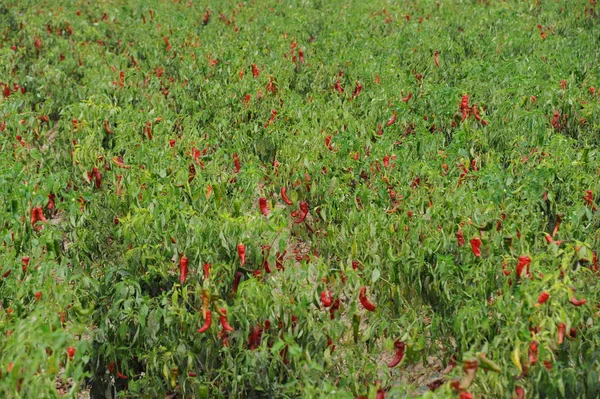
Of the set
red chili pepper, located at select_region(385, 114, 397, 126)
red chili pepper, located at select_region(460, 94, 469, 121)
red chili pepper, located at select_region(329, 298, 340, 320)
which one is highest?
red chili pepper, located at select_region(460, 94, 469, 121)

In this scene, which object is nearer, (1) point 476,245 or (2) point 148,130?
(1) point 476,245

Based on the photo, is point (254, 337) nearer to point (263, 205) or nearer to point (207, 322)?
point (207, 322)

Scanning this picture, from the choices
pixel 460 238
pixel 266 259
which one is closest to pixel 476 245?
pixel 460 238

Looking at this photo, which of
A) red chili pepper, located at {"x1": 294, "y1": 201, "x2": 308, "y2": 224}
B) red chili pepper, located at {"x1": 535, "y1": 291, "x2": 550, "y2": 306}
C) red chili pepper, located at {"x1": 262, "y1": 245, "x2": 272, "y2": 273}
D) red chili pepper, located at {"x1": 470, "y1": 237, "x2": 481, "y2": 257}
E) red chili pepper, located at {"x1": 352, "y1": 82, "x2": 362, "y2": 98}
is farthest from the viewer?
red chili pepper, located at {"x1": 352, "y1": 82, "x2": 362, "y2": 98}

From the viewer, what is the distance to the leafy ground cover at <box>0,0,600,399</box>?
3525mm

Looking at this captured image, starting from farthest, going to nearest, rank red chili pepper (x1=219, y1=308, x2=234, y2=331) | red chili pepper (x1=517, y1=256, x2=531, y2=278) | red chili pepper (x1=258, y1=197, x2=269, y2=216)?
red chili pepper (x1=258, y1=197, x2=269, y2=216)
red chili pepper (x1=517, y1=256, x2=531, y2=278)
red chili pepper (x1=219, y1=308, x2=234, y2=331)

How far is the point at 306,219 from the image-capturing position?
5555mm

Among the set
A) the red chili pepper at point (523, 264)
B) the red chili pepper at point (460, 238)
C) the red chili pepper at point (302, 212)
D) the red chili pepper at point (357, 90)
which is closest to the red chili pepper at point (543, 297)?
the red chili pepper at point (523, 264)

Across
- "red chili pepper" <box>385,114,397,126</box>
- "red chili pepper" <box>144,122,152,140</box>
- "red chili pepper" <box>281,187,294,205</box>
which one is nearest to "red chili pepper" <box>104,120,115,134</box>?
"red chili pepper" <box>144,122,152,140</box>

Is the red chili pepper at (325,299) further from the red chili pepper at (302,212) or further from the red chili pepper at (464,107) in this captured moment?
the red chili pepper at (464,107)

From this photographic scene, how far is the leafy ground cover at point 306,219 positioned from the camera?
11.6ft

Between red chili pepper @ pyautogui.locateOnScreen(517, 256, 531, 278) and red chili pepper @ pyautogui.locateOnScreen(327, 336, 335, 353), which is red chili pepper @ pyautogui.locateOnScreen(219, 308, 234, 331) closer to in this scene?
red chili pepper @ pyautogui.locateOnScreen(327, 336, 335, 353)

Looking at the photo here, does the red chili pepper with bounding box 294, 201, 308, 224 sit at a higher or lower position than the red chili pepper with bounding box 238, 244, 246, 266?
lower

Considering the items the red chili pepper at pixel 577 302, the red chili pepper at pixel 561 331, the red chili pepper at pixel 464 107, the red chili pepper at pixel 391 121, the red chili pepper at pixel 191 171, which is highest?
the red chili pepper at pixel 577 302
